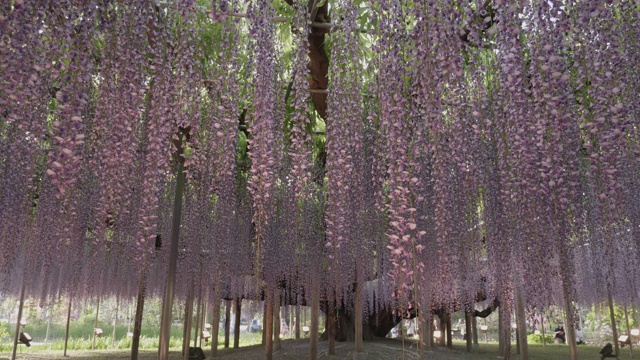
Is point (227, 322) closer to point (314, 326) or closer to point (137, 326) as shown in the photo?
point (314, 326)

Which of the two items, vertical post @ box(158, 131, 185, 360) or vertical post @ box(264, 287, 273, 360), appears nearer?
vertical post @ box(158, 131, 185, 360)

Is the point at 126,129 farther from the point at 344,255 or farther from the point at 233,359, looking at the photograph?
the point at 233,359

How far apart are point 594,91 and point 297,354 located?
347 inches

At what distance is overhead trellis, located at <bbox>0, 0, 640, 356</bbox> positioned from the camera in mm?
3088

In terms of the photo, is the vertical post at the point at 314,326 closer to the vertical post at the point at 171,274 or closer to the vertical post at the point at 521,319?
the vertical post at the point at 171,274

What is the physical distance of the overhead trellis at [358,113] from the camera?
3088 mm

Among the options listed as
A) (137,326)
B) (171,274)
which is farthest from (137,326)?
(171,274)

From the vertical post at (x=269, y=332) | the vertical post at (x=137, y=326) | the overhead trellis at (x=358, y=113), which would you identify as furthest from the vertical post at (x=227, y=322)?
the overhead trellis at (x=358, y=113)

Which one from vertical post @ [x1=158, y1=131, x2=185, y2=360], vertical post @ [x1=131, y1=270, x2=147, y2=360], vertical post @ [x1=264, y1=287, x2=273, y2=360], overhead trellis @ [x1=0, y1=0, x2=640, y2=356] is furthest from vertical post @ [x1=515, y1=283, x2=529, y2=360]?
vertical post @ [x1=131, y1=270, x2=147, y2=360]

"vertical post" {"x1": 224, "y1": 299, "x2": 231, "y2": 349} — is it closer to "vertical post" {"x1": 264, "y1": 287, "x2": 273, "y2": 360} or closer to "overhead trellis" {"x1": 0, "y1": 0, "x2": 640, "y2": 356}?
"vertical post" {"x1": 264, "y1": 287, "x2": 273, "y2": 360}

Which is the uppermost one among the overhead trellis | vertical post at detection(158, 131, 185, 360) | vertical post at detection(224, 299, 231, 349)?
the overhead trellis

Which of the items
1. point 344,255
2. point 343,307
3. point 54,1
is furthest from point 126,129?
point 343,307

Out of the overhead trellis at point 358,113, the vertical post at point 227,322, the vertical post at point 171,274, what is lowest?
the vertical post at point 227,322

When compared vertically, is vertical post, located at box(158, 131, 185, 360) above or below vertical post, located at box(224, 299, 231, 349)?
above
